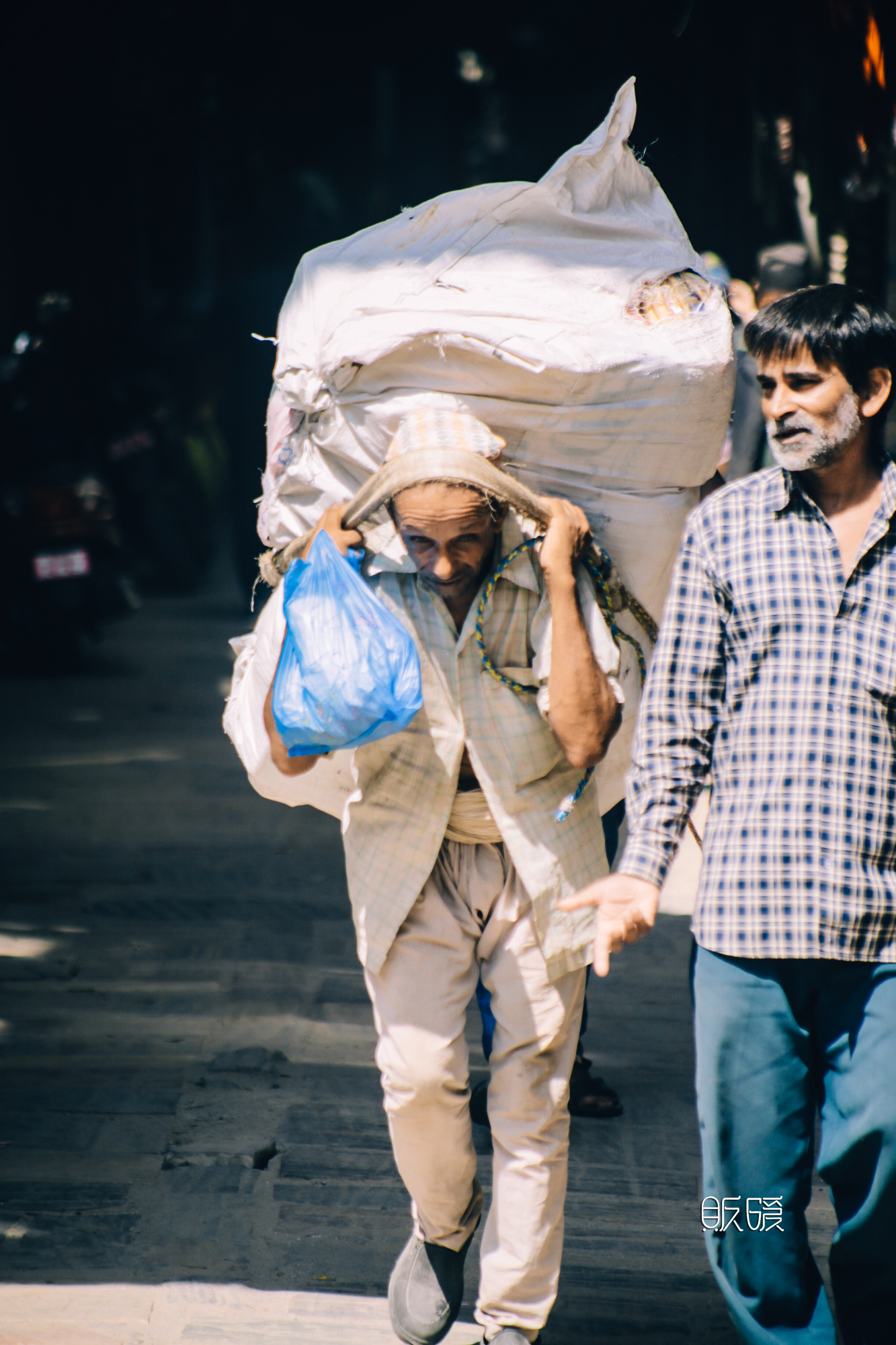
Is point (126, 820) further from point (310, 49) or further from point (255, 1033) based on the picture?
point (310, 49)

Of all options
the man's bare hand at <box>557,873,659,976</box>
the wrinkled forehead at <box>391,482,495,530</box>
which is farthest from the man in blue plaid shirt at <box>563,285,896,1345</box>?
the wrinkled forehead at <box>391,482,495,530</box>

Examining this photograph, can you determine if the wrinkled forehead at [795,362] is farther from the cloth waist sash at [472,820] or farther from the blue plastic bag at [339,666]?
the cloth waist sash at [472,820]

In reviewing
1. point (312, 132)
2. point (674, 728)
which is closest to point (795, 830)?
point (674, 728)

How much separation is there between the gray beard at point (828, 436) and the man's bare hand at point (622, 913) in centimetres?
70

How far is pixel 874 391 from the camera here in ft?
7.52

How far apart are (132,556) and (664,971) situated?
6.87m

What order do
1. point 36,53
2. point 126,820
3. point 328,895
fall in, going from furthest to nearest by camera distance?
1. point 36,53
2. point 126,820
3. point 328,895

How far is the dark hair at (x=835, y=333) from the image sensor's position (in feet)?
7.41

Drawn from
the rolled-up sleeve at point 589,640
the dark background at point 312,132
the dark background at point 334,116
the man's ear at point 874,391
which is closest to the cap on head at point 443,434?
the rolled-up sleeve at point 589,640

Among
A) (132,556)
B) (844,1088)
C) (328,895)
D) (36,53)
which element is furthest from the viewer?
(132,556)

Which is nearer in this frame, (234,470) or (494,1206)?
(494,1206)

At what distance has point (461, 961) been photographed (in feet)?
8.55

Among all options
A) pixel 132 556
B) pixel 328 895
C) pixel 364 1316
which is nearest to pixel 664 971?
pixel 328 895

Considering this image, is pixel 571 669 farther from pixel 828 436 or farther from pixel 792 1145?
pixel 792 1145
